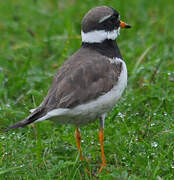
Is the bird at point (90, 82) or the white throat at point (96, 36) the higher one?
the white throat at point (96, 36)

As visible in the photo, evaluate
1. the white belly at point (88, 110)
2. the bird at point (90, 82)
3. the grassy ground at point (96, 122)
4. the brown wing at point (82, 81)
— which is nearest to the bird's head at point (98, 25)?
the bird at point (90, 82)

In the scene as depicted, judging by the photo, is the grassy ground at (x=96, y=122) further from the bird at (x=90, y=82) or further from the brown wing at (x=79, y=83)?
the brown wing at (x=79, y=83)

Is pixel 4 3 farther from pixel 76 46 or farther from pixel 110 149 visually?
pixel 110 149

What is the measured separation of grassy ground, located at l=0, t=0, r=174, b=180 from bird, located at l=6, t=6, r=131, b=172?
304 millimetres

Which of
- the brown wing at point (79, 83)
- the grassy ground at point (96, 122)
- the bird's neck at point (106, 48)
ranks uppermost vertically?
the bird's neck at point (106, 48)

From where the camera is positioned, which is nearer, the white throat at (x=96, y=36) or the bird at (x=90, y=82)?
the bird at (x=90, y=82)

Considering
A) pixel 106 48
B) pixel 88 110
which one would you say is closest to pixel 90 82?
pixel 88 110

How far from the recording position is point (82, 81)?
181 inches

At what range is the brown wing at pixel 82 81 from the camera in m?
4.51

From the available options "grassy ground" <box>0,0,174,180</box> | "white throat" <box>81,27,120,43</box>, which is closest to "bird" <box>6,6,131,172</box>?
"white throat" <box>81,27,120,43</box>

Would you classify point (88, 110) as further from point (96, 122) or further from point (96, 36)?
point (96, 122)

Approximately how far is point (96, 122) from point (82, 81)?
3.69 ft

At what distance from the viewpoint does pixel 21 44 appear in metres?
7.51

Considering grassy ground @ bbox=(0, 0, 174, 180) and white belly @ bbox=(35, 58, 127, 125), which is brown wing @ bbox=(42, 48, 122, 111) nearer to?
white belly @ bbox=(35, 58, 127, 125)
